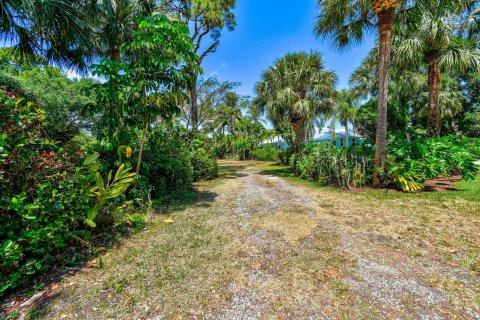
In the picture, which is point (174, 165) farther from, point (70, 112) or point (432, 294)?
point (70, 112)

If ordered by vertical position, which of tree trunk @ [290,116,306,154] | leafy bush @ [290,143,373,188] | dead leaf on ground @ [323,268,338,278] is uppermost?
tree trunk @ [290,116,306,154]

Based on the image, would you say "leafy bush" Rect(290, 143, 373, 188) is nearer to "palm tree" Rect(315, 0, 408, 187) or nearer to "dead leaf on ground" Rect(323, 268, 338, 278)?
"palm tree" Rect(315, 0, 408, 187)

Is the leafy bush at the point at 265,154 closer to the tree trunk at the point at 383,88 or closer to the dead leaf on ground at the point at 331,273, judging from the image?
the tree trunk at the point at 383,88

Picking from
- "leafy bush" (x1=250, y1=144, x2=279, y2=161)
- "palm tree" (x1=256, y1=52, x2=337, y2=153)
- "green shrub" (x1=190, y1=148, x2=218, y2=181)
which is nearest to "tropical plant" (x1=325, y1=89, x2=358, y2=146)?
"leafy bush" (x1=250, y1=144, x2=279, y2=161)

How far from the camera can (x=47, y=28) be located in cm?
455

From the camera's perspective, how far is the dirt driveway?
1.75 m

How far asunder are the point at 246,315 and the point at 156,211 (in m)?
3.36

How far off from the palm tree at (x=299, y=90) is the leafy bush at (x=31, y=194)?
9228 mm

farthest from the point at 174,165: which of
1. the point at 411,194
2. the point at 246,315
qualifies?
the point at 411,194

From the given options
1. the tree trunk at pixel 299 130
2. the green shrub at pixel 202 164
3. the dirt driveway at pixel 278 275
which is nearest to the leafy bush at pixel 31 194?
the dirt driveway at pixel 278 275

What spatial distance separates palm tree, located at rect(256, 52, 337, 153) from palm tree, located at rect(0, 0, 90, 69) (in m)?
7.92

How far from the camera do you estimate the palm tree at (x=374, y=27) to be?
5.51m

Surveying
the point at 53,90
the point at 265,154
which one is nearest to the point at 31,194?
the point at 53,90

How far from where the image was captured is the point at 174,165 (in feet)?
18.5
